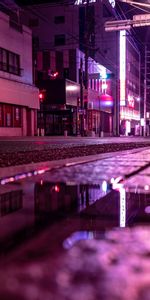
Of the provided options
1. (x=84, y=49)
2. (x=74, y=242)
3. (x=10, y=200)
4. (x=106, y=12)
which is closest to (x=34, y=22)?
(x=106, y=12)

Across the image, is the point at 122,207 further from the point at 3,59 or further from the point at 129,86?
the point at 129,86

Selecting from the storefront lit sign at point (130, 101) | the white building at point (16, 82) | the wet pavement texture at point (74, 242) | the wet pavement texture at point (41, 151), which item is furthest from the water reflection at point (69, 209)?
the storefront lit sign at point (130, 101)

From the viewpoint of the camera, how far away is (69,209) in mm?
4805

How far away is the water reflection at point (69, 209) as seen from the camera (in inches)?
147

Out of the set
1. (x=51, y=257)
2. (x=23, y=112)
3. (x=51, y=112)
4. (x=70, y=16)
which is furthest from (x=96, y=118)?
(x=51, y=257)

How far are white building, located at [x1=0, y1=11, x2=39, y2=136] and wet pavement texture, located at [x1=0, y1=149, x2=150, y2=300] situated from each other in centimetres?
2965

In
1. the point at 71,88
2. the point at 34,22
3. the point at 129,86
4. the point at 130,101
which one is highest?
the point at 34,22

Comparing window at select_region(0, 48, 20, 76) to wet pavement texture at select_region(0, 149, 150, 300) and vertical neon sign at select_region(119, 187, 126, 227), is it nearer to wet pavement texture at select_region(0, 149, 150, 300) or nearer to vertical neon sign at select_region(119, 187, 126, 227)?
wet pavement texture at select_region(0, 149, 150, 300)

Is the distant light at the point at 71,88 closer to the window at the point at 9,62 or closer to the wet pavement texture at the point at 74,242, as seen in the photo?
the window at the point at 9,62

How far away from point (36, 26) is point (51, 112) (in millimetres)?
20014

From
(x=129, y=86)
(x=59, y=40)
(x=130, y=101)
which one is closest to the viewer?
(x=59, y=40)

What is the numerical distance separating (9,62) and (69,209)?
33389 mm

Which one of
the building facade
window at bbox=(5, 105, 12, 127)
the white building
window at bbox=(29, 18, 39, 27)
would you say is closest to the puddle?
the white building

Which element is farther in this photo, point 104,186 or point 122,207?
point 104,186
